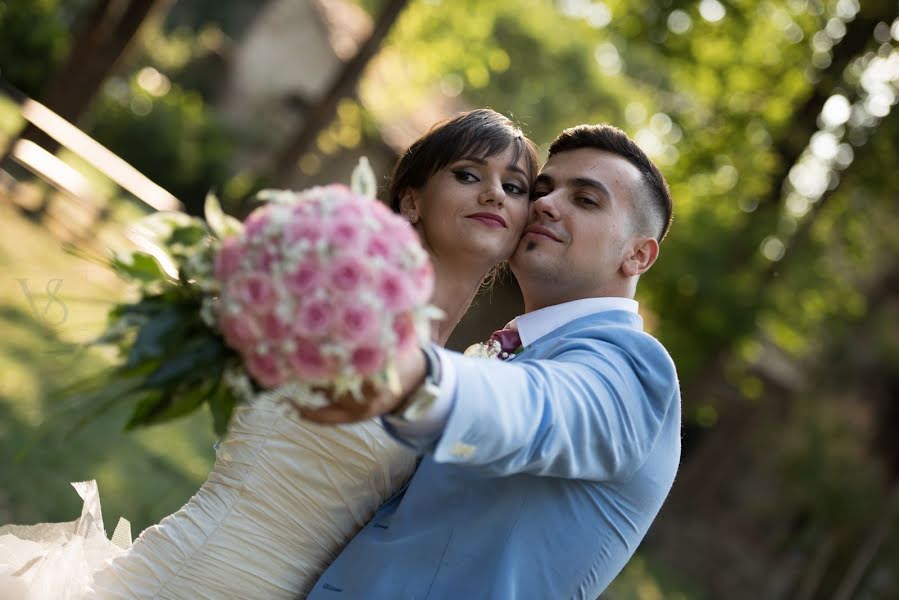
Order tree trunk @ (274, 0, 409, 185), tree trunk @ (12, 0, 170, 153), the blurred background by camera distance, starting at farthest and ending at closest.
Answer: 1. tree trunk @ (274, 0, 409, 185)
2. tree trunk @ (12, 0, 170, 153)
3. the blurred background

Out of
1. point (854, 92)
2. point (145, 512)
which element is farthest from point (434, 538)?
point (854, 92)

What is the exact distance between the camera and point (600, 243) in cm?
345

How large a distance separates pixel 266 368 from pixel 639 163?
2083 millimetres

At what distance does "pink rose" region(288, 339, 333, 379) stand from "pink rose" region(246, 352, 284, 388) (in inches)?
1.7

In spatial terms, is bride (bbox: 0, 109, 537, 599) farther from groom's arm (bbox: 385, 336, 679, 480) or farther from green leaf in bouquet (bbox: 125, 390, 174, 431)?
green leaf in bouquet (bbox: 125, 390, 174, 431)

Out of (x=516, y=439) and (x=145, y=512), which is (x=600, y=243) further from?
(x=145, y=512)

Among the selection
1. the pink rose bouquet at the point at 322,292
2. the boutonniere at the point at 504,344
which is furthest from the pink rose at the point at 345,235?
the boutonniere at the point at 504,344

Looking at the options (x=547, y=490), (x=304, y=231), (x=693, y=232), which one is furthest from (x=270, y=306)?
(x=693, y=232)

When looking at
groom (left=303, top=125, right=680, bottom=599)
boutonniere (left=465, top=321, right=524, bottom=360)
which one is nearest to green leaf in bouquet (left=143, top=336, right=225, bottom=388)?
groom (left=303, top=125, right=680, bottom=599)

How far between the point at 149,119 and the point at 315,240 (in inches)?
942

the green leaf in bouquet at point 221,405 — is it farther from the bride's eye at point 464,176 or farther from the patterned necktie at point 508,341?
the bride's eye at point 464,176

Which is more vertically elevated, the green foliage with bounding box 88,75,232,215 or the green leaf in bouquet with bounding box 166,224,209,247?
the green leaf in bouquet with bounding box 166,224,209,247

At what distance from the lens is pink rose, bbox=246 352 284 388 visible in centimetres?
194

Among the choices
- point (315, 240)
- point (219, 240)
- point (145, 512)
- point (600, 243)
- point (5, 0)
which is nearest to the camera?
point (315, 240)
